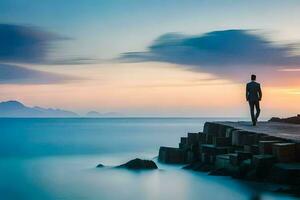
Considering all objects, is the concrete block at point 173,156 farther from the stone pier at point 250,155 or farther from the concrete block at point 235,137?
the concrete block at point 235,137

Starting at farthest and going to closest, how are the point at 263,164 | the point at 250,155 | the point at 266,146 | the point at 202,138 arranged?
1. the point at 202,138
2. the point at 250,155
3. the point at 266,146
4. the point at 263,164

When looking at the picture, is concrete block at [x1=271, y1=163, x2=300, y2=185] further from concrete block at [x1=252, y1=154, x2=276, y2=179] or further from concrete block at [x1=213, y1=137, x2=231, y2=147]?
concrete block at [x1=213, y1=137, x2=231, y2=147]

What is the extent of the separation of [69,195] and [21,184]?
3559 mm

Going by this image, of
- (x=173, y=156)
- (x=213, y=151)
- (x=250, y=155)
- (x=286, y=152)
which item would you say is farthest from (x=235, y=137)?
(x=173, y=156)

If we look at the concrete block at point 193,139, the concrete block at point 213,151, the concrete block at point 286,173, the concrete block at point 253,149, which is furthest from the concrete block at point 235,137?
the concrete block at point 193,139

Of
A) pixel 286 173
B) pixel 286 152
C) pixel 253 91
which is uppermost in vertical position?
pixel 253 91

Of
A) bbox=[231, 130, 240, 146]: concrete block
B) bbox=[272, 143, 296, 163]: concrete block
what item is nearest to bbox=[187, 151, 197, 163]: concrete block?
bbox=[231, 130, 240, 146]: concrete block

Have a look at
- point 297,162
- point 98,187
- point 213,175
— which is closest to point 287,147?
point 297,162

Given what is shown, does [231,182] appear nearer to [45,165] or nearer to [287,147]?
[287,147]

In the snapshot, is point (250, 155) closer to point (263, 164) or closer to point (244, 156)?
point (244, 156)

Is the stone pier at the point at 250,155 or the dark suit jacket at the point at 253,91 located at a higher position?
the dark suit jacket at the point at 253,91

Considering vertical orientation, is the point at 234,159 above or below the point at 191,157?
above

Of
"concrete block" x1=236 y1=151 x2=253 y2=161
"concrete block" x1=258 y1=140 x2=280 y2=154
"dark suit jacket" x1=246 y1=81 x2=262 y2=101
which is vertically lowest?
"concrete block" x1=236 y1=151 x2=253 y2=161

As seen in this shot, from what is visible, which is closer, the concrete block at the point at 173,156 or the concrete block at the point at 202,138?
the concrete block at the point at 173,156
